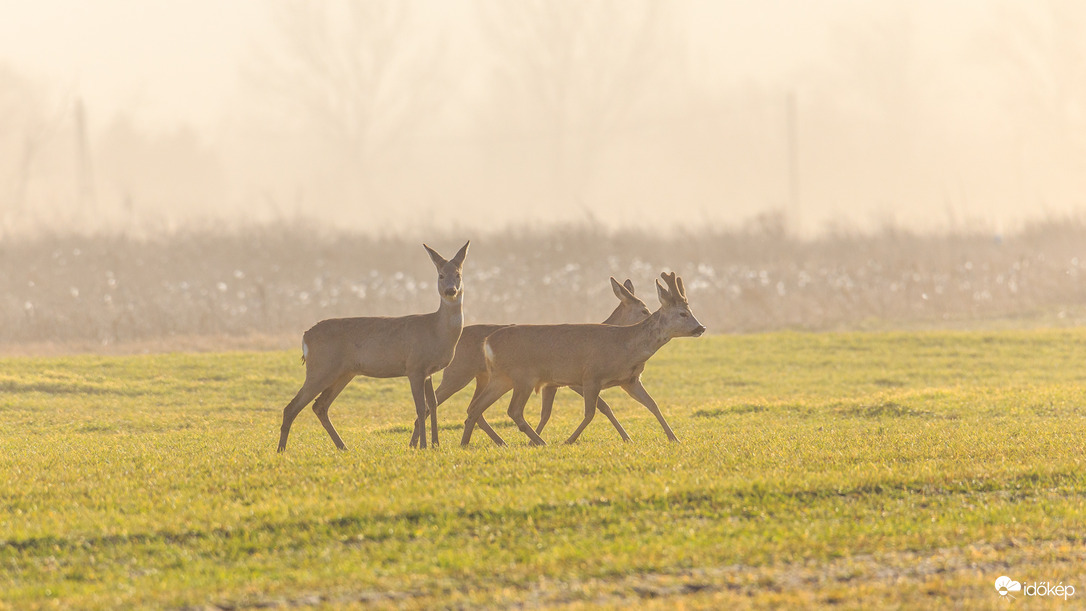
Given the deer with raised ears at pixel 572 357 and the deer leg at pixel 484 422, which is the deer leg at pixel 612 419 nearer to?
the deer with raised ears at pixel 572 357

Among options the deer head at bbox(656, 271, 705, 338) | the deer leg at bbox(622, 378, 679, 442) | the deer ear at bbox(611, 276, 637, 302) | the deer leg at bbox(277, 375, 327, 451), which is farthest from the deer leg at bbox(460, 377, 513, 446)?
the deer ear at bbox(611, 276, 637, 302)

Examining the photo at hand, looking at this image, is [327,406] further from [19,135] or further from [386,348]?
[19,135]

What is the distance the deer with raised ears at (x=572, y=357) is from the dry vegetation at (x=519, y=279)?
16.1m

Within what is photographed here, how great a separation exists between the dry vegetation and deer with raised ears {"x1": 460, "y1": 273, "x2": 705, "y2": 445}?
16100 mm

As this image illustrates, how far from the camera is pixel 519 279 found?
1441 inches

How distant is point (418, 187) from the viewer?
68.2 metres

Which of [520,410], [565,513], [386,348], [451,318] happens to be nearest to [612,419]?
[520,410]

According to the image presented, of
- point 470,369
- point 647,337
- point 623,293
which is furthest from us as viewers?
point 623,293

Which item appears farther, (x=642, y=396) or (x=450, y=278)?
(x=642, y=396)

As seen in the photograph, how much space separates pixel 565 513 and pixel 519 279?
28.1 metres

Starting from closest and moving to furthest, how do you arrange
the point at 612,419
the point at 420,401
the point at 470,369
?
the point at 420,401 → the point at 612,419 → the point at 470,369

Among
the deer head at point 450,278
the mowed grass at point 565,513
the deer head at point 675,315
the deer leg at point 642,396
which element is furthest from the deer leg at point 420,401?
the deer head at point 675,315

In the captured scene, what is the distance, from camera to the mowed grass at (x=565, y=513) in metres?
6.92

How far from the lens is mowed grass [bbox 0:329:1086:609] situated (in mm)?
6922
